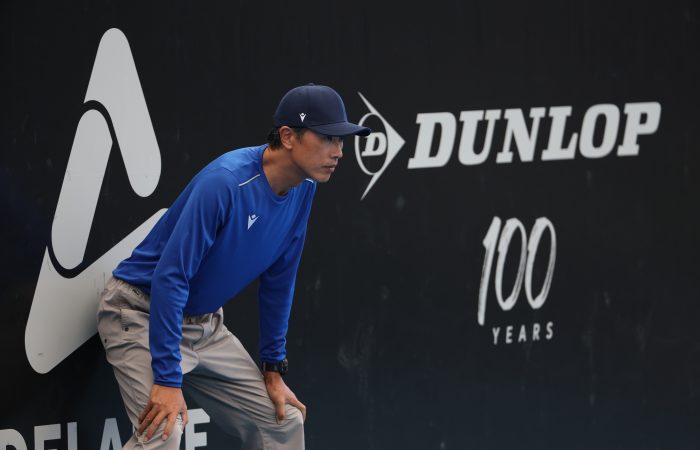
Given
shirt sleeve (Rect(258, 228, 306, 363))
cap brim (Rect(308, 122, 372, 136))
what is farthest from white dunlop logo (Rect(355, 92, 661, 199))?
cap brim (Rect(308, 122, 372, 136))

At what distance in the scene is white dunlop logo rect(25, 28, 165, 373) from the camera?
413 centimetres

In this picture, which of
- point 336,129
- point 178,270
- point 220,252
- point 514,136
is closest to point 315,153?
point 336,129

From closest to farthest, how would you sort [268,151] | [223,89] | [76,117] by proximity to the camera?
[268,151] < [76,117] < [223,89]

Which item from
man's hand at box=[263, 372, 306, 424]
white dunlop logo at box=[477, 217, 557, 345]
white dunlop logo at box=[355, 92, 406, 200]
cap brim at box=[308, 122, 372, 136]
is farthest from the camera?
white dunlop logo at box=[477, 217, 557, 345]

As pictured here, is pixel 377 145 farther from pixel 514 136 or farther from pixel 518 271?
pixel 518 271

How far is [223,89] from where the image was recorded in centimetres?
446

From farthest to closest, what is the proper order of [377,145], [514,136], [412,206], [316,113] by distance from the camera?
1. [514,136]
2. [412,206]
3. [377,145]
4. [316,113]

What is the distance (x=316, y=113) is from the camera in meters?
3.73

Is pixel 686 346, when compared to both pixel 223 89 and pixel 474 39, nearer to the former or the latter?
pixel 474 39

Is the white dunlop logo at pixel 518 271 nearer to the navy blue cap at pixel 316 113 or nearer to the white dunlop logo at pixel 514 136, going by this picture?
the white dunlop logo at pixel 514 136

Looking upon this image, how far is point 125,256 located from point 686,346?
2748 mm

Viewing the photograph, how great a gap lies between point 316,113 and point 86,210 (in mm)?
972

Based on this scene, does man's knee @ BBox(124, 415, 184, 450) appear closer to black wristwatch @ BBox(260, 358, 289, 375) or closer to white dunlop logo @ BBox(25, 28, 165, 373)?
black wristwatch @ BBox(260, 358, 289, 375)

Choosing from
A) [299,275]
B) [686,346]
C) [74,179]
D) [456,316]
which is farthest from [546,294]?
[74,179]
